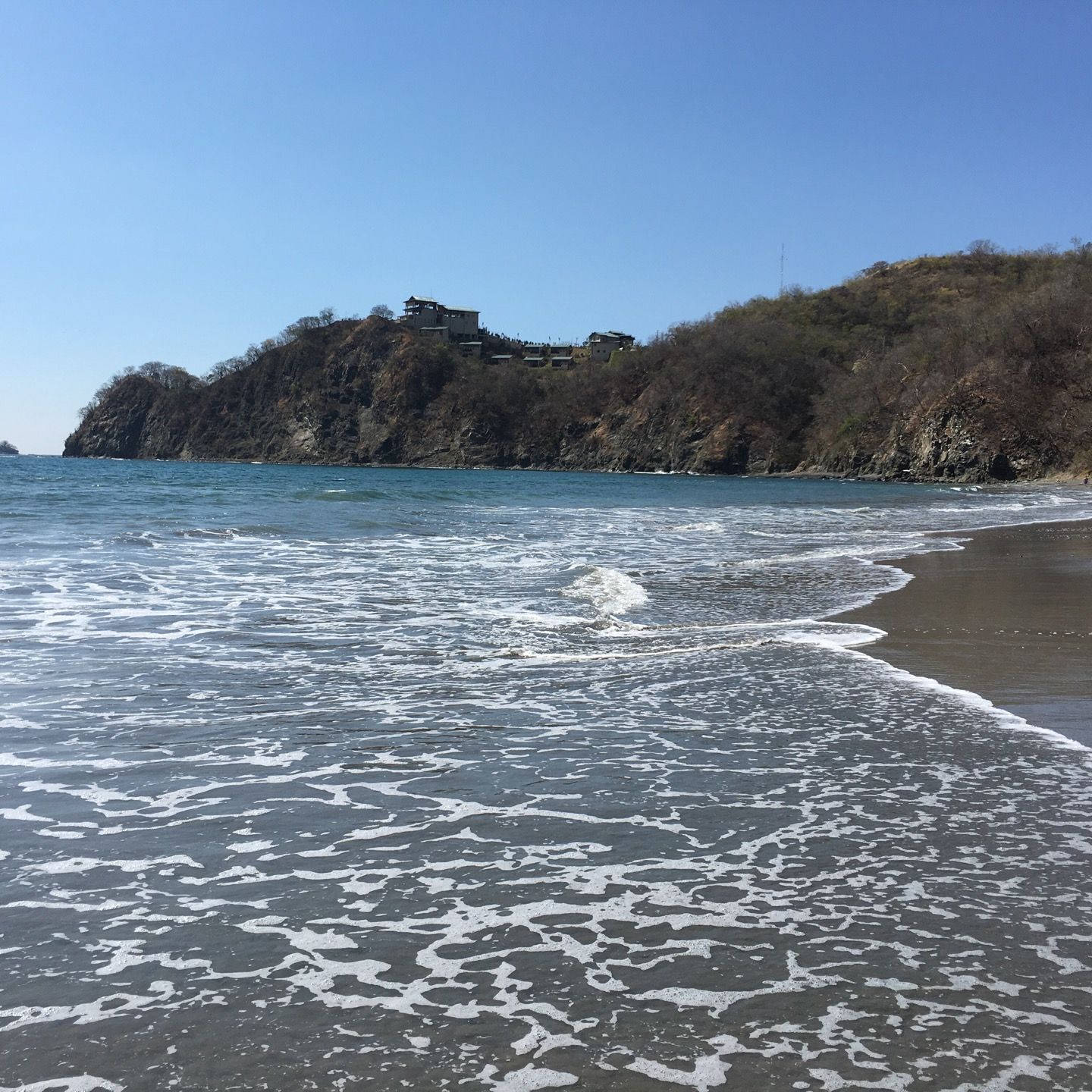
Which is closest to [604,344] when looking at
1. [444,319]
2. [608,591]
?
[444,319]

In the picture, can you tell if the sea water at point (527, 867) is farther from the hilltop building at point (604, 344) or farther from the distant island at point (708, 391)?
the hilltop building at point (604, 344)

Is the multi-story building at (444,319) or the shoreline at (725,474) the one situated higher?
the multi-story building at (444,319)

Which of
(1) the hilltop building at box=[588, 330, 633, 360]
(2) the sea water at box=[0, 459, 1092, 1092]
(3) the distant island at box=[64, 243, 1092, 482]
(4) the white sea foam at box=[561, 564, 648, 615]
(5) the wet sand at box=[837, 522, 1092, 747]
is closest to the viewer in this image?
(2) the sea water at box=[0, 459, 1092, 1092]

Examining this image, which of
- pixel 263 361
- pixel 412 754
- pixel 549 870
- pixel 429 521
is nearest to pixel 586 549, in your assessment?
pixel 429 521

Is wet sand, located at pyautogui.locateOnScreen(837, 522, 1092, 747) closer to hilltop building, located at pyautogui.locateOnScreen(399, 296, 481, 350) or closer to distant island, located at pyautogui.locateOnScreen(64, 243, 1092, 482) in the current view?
distant island, located at pyautogui.locateOnScreen(64, 243, 1092, 482)

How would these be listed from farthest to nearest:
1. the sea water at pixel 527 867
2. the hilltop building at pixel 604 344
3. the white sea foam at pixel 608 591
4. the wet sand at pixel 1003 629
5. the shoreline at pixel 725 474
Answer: the hilltop building at pixel 604 344 → the shoreline at pixel 725 474 → the white sea foam at pixel 608 591 → the wet sand at pixel 1003 629 → the sea water at pixel 527 867

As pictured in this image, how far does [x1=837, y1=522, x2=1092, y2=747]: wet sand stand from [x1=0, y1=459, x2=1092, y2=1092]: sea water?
413mm

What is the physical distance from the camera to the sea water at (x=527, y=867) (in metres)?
2.76

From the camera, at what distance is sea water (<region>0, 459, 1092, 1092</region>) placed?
2.76m

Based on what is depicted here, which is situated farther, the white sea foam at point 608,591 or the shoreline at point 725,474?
the shoreline at point 725,474

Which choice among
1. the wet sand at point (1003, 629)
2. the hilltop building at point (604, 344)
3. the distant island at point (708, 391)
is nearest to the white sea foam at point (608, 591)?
the wet sand at point (1003, 629)

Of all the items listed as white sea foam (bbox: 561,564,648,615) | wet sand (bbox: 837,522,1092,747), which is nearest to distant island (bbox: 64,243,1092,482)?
wet sand (bbox: 837,522,1092,747)

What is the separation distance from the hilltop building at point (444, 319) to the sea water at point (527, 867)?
16598cm

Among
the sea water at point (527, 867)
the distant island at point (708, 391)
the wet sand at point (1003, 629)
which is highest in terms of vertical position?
the distant island at point (708, 391)
